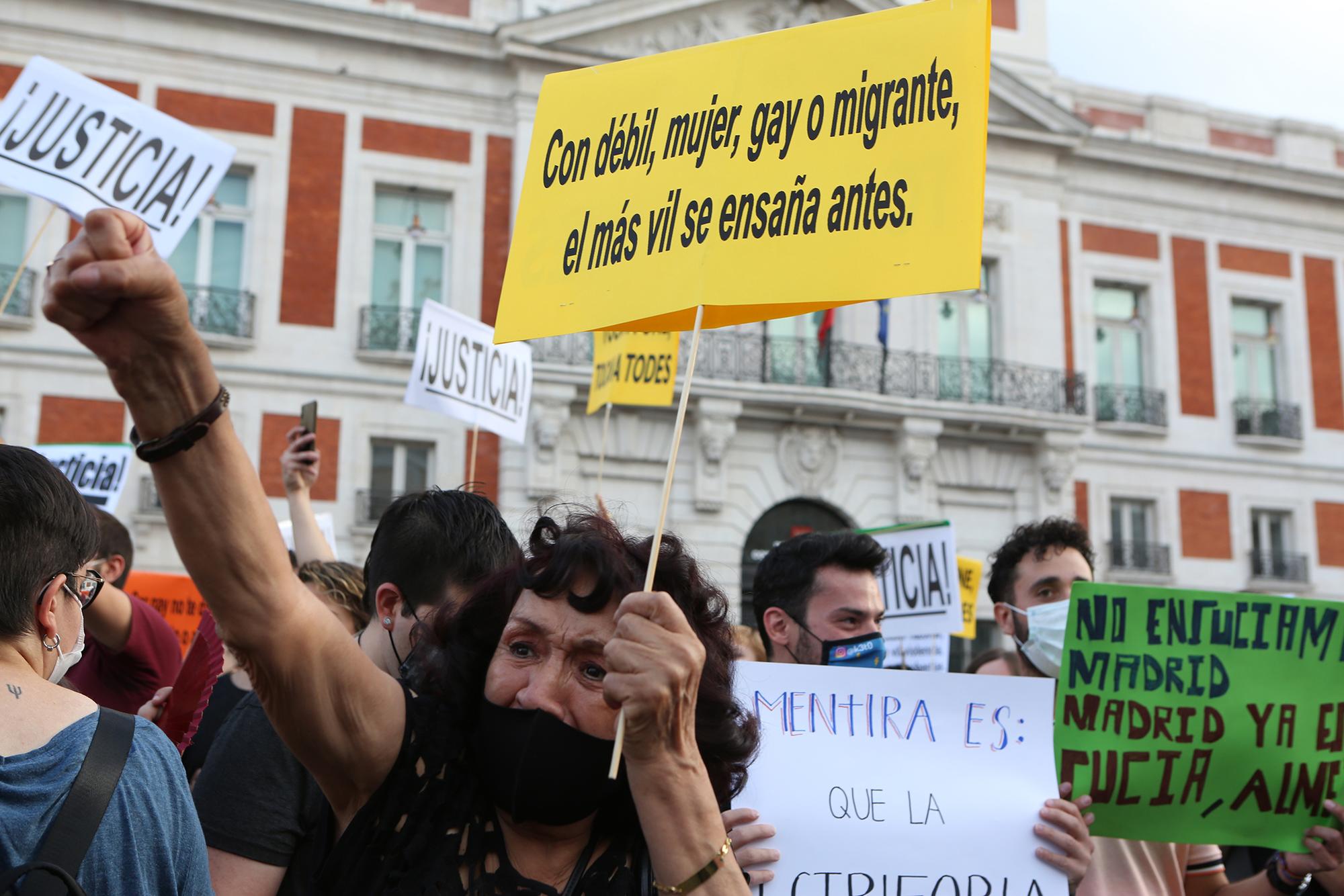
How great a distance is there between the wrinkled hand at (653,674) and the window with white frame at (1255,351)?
21.8 metres

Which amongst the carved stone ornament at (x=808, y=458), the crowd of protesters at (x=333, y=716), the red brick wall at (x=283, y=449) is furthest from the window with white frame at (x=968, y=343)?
the crowd of protesters at (x=333, y=716)

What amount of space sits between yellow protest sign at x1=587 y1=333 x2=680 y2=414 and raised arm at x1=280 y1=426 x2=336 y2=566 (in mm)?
2876

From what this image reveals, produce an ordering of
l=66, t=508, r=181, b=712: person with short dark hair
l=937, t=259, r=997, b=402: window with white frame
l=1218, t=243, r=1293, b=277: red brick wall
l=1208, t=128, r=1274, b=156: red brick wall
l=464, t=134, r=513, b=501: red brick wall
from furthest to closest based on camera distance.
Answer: l=1208, t=128, r=1274, b=156: red brick wall < l=1218, t=243, r=1293, b=277: red brick wall < l=937, t=259, r=997, b=402: window with white frame < l=464, t=134, r=513, b=501: red brick wall < l=66, t=508, r=181, b=712: person with short dark hair

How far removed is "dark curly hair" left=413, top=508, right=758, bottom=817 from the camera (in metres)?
2.12

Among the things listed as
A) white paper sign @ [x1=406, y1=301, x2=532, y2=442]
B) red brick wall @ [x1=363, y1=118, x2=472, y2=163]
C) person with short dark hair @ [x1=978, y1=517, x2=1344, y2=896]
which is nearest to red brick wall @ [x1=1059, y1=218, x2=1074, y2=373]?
red brick wall @ [x1=363, y1=118, x2=472, y2=163]

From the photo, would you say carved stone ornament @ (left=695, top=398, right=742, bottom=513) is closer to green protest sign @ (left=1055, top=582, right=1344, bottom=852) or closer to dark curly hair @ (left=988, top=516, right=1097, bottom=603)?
dark curly hair @ (left=988, top=516, right=1097, bottom=603)

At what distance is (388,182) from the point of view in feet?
58.7

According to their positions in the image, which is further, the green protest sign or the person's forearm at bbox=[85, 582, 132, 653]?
the person's forearm at bbox=[85, 582, 132, 653]

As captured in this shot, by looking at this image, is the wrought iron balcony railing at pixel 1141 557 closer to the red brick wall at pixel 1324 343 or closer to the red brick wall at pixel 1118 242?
the red brick wall at pixel 1324 343

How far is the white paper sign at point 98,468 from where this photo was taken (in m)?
7.60

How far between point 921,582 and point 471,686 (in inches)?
209

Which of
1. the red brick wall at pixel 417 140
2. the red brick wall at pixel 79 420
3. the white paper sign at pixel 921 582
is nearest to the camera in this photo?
the white paper sign at pixel 921 582

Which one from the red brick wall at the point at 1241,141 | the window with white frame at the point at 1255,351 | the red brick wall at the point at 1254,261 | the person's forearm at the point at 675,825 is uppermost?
the red brick wall at the point at 1241,141

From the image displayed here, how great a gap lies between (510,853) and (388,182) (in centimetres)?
1686
